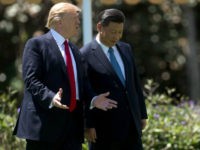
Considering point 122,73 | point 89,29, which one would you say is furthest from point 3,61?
point 122,73

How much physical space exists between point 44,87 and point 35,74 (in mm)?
117

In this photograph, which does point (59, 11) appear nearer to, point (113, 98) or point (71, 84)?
point (71, 84)

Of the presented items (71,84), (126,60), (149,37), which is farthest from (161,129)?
(149,37)

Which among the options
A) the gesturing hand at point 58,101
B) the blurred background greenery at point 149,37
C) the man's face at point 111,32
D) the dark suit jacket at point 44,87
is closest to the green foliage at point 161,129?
the man's face at point 111,32

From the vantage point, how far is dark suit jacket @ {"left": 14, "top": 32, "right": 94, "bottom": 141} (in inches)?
206

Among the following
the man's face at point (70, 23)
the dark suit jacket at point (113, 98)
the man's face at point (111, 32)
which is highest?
the man's face at point (70, 23)

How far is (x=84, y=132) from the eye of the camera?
5590 millimetres

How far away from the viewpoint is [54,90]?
5270 mm

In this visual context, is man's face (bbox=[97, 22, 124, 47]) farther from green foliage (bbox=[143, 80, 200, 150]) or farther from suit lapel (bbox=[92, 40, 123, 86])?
green foliage (bbox=[143, 80, 200, 150])

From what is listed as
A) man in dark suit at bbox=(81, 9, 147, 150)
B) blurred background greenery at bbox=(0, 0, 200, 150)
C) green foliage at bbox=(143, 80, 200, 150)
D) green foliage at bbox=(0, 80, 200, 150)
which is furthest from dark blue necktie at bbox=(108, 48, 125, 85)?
blurred background greenery at bbox=(0, 0, 200, 150)

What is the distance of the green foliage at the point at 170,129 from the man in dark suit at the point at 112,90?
167 centimetres

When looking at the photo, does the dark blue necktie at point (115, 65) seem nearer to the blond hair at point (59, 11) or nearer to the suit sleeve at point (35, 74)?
the blond hair at point (59, 11)

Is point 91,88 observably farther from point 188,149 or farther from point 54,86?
point 188,149

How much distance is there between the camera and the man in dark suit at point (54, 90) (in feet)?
17.2
